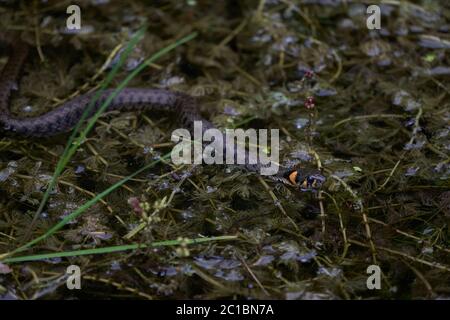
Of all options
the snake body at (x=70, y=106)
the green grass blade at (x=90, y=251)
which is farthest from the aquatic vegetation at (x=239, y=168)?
the snake body at (x=70, y=106)

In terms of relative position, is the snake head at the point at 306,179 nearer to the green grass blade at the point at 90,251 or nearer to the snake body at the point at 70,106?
the snake body at the point at 70,106

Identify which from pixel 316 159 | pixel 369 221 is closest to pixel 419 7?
pixel 316 159

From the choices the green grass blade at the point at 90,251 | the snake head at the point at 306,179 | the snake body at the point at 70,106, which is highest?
the snake body at the point at 70,106

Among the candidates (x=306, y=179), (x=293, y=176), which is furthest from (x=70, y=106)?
(x=306, y=179)

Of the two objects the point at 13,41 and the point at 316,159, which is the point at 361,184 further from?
the point at 13,41

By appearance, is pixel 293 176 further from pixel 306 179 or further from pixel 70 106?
pixel 70 106

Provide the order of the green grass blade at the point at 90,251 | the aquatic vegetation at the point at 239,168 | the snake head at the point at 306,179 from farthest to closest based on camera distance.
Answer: the snake head at the point at 306,179
the aquatic vegetation at the point at 239,168
the green grass blade at the point at 90,251
